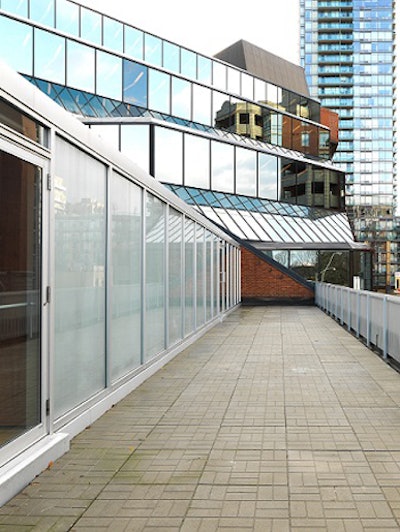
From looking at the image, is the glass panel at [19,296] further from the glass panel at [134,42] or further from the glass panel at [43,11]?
the glass panel at [134,42]

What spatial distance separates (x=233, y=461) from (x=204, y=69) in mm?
38538

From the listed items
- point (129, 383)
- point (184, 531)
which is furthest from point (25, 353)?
point (129, 383)

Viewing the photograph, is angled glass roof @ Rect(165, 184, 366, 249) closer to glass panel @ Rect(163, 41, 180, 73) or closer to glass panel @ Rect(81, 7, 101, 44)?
glass panel @ Rect(163, 41, 180, 73)

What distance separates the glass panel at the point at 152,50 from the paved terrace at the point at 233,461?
3173 centimetres

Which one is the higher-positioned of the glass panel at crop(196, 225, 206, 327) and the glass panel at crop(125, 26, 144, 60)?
the glass panel at crop(125, 26, 144, 60)

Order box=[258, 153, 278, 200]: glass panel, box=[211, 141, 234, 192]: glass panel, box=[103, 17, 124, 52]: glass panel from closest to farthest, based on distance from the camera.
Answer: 1. box=[103, 17, 124, 52]: glass panel
2. box=[211, 141, 234, 192]: glass panel
3. box=[258, 153, 278, 200]: glass panel

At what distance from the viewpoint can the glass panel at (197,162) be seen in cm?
3484

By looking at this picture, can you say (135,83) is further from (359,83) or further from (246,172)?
(359,83)

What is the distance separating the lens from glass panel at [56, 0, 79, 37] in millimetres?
32531

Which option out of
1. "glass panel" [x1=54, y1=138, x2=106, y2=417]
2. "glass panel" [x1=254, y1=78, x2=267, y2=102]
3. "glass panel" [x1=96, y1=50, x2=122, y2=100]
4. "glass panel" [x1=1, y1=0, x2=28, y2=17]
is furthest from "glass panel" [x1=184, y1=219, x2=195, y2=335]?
"glass panel" [x1=254, y1=78, x2=267, y2=102]

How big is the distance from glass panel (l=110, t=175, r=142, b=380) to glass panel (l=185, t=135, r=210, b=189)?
1039 inches

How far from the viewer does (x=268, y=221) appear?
1421 inches

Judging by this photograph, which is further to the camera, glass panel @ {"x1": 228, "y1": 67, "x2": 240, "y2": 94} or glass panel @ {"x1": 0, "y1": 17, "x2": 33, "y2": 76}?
glass panel @ {"x1": 228, "y1": 67, "x2": 240, "y2": 94}

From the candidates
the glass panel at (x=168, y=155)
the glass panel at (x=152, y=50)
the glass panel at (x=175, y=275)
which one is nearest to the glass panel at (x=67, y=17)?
the glass panel at (x=152, y=50)
